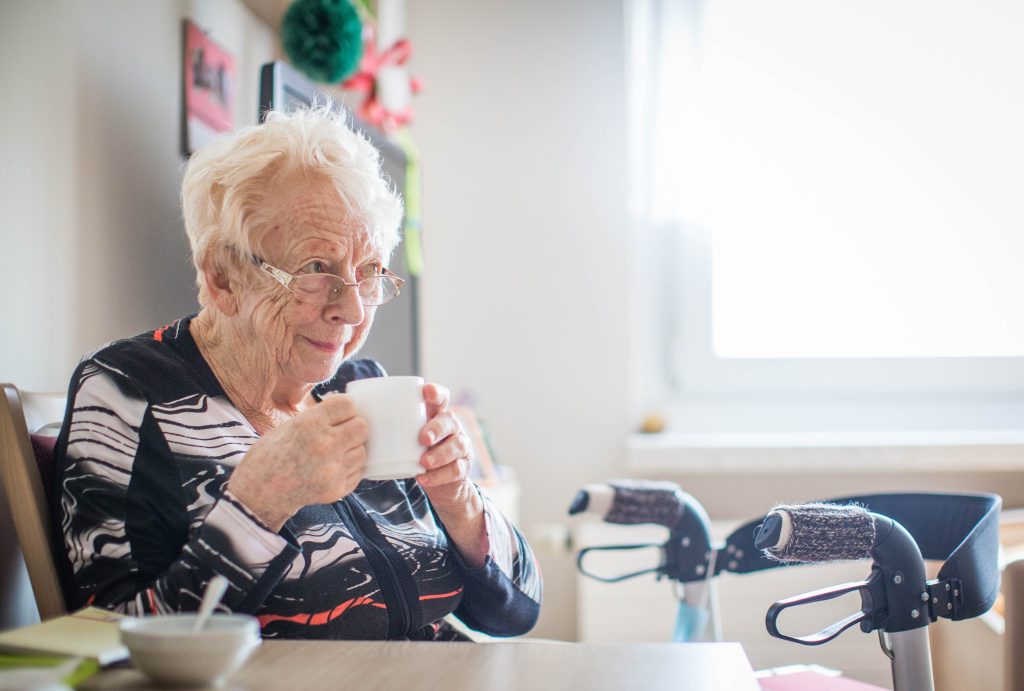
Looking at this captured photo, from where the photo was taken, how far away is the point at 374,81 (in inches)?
94.6

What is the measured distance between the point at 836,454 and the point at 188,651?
7.43 ft

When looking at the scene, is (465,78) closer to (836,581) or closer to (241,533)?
(836,581)

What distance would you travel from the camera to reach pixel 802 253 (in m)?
2.85

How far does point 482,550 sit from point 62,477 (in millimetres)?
487

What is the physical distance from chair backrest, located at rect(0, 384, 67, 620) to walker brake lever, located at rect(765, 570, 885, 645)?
732 millimetres

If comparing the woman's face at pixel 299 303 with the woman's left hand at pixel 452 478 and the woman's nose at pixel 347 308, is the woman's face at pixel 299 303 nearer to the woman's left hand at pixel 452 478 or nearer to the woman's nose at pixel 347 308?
the woman's nose at pixel 347 308

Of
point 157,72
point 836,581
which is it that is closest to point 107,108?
point 157,72

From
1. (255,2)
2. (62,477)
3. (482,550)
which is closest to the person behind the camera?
(62,477)

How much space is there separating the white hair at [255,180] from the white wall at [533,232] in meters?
1.63

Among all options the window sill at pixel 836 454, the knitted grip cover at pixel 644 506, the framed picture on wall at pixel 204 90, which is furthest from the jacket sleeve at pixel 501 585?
the window sill at pixel 836 454

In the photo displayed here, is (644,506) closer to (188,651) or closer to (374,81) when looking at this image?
(188,651)

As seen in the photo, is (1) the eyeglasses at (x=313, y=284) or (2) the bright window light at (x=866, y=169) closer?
(1) the eyeglasses at (x=313, y=284)

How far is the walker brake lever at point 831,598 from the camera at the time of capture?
966 millimetres

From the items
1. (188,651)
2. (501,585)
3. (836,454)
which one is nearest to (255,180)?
(501,585)
